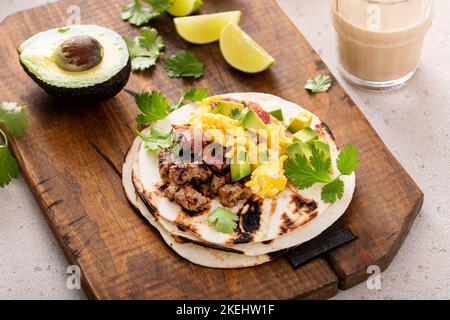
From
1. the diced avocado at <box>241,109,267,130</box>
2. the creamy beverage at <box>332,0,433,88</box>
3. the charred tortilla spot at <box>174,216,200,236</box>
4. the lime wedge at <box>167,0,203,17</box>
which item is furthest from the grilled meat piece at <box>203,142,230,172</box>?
the lime wedge at <box>167,0,203,17</box>

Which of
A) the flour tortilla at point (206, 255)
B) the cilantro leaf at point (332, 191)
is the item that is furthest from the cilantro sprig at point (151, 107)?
the cilantro leaf at point (332, 191)

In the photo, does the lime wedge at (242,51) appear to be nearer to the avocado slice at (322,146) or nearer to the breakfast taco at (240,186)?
the breakfast taco at (240,186)

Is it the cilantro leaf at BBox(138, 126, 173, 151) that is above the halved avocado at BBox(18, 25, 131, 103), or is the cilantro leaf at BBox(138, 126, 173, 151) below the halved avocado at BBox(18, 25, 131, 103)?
below

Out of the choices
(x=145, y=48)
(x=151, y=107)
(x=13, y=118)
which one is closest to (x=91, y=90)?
(x=151, y=107)

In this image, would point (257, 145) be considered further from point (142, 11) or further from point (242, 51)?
point (142, 11)

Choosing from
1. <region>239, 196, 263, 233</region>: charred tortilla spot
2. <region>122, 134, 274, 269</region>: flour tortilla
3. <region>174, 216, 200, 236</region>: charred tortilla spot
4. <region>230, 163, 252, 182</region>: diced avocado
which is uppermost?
<region>230, 163, 252, 182</region>: diced avocado

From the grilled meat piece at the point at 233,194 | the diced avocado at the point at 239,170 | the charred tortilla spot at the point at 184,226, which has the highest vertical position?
the diced avocado at the point at 239,170

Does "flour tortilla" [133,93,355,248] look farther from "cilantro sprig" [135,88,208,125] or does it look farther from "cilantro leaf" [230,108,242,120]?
"cilantro leaf" [230,108,242,120]
